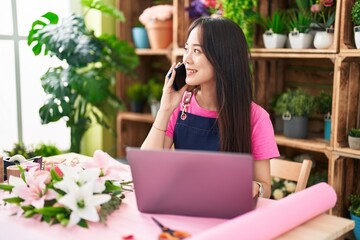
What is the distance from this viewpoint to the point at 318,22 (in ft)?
9.05

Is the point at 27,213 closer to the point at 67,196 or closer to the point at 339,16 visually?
the point at 67,196

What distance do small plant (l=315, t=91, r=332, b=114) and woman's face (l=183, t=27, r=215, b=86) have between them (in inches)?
53.0

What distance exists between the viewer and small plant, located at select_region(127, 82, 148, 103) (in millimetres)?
3719

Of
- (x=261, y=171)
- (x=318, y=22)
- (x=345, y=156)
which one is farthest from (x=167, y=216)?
(x=318, y=22)

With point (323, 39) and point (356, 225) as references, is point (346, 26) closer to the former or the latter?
point (323, 39)

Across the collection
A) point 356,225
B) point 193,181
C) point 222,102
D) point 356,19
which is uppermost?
point 356,19

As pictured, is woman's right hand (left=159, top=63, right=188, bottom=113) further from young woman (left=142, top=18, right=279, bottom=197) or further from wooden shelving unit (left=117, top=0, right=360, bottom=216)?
wooden shelving unit (left=117, top=0, right=360, bottom=216)

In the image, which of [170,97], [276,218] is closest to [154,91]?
[170,97]

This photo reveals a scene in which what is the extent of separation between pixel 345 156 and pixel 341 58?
20.6 inches

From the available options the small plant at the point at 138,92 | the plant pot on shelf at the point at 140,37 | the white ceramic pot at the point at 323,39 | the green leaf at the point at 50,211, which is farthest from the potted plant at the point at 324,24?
the green leaf at the point at 50,211

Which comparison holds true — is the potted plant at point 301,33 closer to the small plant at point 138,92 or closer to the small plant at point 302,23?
the small plant at point 302,23

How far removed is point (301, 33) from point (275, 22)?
6.9 inches

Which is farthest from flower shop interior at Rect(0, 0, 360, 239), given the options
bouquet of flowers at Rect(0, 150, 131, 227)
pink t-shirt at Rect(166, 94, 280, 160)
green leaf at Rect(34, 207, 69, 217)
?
green leaf at Rect(34, 207, 69, 217)

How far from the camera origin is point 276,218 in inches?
45.7
